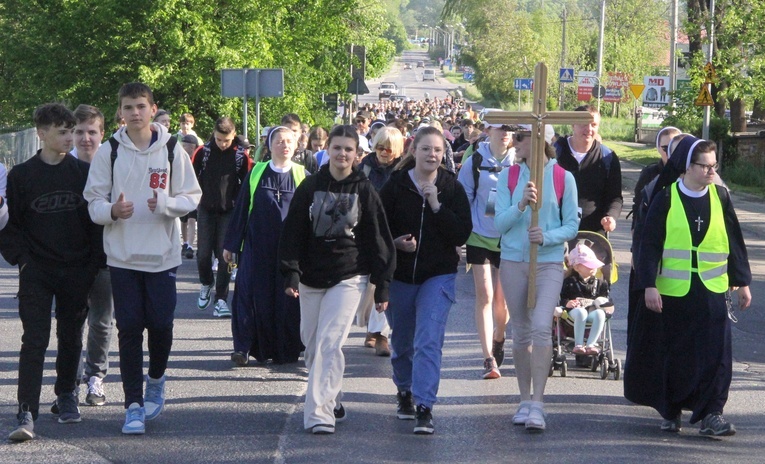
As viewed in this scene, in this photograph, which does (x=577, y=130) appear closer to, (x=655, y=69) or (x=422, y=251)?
(x=422, y=251)

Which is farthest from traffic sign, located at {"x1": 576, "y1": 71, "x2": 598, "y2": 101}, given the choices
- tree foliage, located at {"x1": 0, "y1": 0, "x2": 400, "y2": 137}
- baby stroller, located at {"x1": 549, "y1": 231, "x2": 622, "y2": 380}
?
baby stroller, located at {"x1": 549, "y1": 231, "x2": 622, "y2": 380}

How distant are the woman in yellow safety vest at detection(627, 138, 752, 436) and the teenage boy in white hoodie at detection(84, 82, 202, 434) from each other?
2.84 metres

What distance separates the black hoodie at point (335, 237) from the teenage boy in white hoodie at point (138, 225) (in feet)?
2.16

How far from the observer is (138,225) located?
6.75 m

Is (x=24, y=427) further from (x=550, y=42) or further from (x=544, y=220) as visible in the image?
(x=550, y=42)

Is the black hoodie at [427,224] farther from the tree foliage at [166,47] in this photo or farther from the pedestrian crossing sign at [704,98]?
the pedestrian crossing sign at [704,98]

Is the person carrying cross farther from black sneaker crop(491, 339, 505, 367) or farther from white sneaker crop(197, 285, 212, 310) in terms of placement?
white sneaker crop(197, 285, 212, 310)

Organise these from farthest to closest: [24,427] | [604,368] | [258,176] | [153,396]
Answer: [258,176], [604,368], [153,396], [24,427]

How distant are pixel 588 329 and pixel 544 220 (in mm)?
1948

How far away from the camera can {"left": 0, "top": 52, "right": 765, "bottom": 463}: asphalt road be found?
21.2 feet

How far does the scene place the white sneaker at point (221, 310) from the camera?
37.3ft

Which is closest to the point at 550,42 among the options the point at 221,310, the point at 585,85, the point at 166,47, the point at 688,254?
the point at 585,85

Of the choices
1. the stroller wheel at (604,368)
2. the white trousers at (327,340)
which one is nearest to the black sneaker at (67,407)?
the white trousers at (327,340)

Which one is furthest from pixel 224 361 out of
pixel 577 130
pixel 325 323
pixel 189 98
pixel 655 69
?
pixel 655 69
